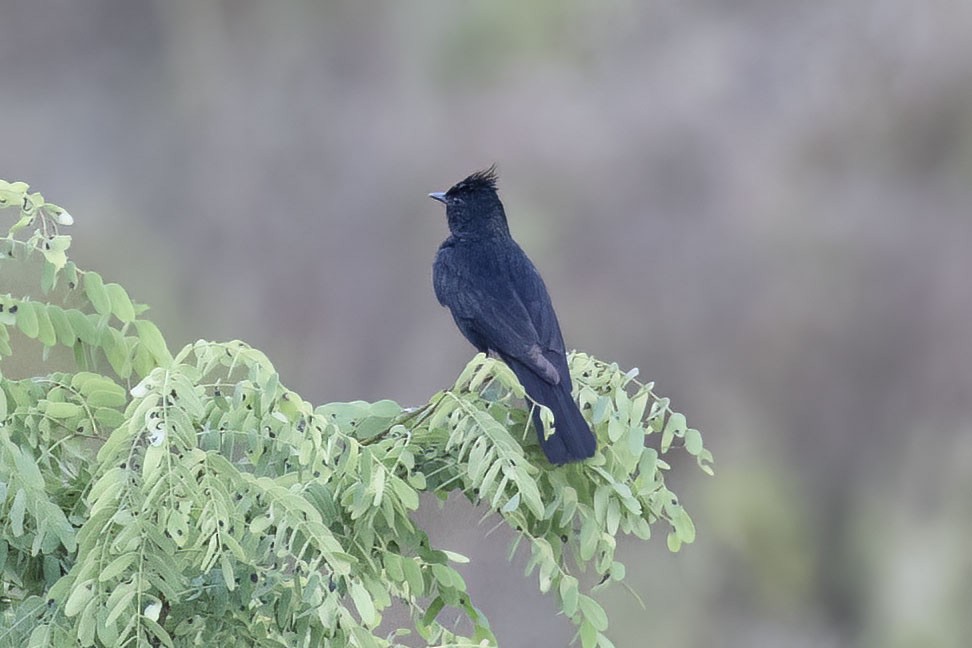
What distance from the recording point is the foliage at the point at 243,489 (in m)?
0.80

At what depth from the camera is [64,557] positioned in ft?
3.20

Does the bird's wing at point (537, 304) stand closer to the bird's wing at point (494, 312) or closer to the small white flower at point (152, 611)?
the bird's wing at point (494, 312)

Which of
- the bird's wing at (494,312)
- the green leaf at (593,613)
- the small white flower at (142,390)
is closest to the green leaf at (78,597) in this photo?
the small white flower at (142,390)

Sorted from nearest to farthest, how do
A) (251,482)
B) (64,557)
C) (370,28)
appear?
(251,482)
(64,557)
(370,28)

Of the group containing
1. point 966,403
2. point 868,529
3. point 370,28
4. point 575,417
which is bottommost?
point 575,417

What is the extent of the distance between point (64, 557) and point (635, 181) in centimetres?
274

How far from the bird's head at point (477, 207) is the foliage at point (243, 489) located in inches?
24.7

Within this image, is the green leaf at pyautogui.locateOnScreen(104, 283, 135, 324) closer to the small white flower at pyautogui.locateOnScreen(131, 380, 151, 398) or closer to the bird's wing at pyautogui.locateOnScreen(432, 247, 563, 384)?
the small white flower at pyautogui.locateOnScreen(131, 380, 151, 398)

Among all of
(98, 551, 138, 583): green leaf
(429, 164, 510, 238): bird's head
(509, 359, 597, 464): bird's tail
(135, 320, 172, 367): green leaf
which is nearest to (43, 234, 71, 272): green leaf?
(135, 320, 172, 367): green leaf

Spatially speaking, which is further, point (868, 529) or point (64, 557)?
point (868, 529)

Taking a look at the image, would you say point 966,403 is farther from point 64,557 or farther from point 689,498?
point 64,557

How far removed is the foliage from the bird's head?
0.63 m

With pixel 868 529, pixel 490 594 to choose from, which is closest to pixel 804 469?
pixel 868 529

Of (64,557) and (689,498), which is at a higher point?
(689,498)
